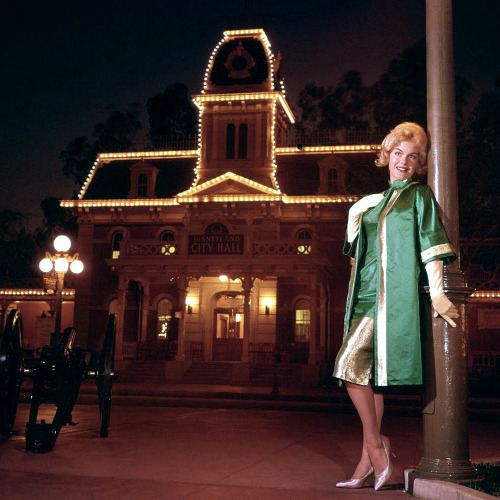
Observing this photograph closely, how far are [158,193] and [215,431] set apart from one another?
2183 centimetres

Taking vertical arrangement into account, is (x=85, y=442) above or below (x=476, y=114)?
below

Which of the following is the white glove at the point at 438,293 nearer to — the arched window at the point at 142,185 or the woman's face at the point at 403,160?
the woman's face at the point at 403,160

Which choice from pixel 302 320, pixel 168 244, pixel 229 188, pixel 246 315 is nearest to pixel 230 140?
pixel 229 188

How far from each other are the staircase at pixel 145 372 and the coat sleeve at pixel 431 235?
20.0 meters

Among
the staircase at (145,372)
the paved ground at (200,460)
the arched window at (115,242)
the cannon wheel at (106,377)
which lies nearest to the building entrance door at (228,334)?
the staircase at (145,372)

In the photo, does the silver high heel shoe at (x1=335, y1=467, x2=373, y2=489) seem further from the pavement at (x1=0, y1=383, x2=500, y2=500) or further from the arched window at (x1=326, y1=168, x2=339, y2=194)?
the arched window at (x1=326, y1=168, x2=339, y2=194)

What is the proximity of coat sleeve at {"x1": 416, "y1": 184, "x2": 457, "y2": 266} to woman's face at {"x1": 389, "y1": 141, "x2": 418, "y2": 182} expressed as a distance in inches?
12.5

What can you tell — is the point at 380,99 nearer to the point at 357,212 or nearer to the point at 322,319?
the point at 322,319

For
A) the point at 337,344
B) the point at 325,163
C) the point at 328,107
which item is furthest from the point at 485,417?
the point at 328,107

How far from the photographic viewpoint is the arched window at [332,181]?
27312 mm

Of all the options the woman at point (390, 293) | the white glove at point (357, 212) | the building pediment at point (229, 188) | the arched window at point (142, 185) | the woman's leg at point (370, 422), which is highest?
the arched window at point (142, 185)

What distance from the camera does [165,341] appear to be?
88.8 feet

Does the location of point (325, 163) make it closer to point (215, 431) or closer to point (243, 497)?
point (215, 431)

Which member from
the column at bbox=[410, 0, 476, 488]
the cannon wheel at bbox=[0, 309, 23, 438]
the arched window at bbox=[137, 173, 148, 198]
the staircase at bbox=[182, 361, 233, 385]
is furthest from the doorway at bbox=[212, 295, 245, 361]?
the column at bbox=[410, 0, 476, 488]
